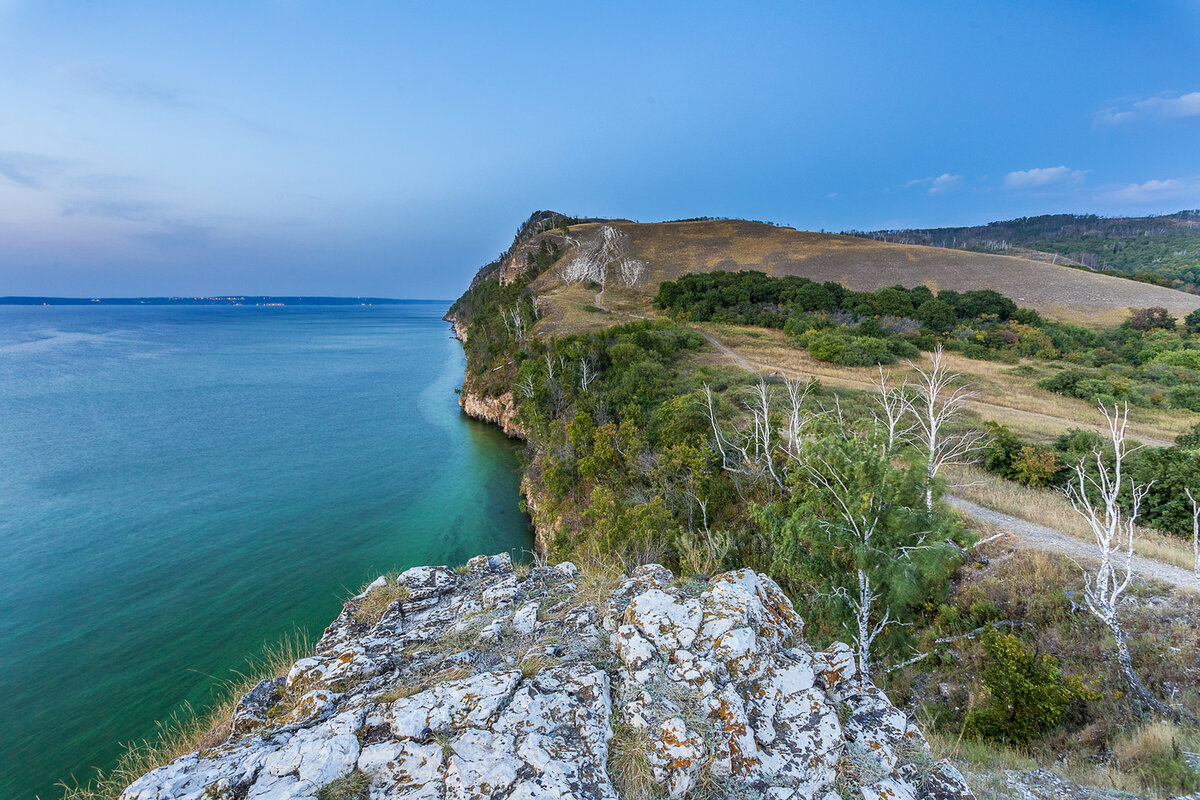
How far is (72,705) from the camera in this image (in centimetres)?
1276

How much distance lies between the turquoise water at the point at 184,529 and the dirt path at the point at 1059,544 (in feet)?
58.2

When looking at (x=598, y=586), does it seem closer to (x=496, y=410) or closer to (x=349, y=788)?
(x=349, y=788)

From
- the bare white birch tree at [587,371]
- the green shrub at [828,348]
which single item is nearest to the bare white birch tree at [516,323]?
the bare white birch tree at [587,371]

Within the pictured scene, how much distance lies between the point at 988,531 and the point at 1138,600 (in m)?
3.25

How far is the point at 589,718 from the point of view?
432 cm

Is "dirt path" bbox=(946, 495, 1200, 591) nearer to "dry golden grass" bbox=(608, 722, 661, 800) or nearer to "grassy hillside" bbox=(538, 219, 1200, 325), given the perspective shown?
"dry golden grass" bbox=(608, 722, 661, 800)

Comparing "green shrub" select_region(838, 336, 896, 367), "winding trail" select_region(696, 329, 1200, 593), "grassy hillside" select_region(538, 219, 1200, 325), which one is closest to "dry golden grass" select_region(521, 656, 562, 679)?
"winding trail" select_region(696, 329, 1200, 593)

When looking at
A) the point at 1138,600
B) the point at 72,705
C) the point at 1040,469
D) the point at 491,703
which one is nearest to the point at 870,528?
the point at 1138,600

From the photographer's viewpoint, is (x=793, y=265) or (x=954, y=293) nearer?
(x=954, y=293)

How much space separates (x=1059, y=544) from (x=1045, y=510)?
2.83 metres

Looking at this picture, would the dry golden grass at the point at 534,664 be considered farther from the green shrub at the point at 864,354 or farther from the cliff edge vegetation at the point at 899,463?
the green shrub at the point at 864,354

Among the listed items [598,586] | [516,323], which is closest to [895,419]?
[598,586]

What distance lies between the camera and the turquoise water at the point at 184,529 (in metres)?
13.4

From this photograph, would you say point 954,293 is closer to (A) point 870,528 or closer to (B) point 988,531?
(B) point 988,531
